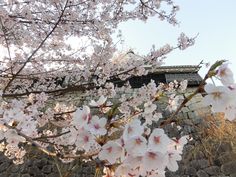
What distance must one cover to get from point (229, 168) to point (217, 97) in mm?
5437

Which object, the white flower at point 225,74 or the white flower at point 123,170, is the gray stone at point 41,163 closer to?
the white flower at point 123,170

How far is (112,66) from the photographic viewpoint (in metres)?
4.62

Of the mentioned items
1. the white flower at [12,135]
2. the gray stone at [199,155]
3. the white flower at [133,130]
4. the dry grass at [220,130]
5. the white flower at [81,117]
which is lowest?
the white flower at [133,130]

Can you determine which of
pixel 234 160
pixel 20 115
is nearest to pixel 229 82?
pixel 20 115

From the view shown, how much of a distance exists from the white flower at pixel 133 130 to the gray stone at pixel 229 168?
551 cm

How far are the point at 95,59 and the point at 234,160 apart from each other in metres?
3.25

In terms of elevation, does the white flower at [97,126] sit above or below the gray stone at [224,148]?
below

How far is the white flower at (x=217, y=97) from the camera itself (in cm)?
117

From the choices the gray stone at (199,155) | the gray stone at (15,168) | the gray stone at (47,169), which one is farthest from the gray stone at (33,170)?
the gray stone at (199,155)

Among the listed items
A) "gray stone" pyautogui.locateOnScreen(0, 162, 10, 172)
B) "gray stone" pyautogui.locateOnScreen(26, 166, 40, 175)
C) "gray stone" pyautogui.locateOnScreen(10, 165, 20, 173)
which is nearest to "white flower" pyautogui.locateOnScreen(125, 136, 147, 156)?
"gray stone" pyautogui.locateOnScreen(26, 166, 40, 175)

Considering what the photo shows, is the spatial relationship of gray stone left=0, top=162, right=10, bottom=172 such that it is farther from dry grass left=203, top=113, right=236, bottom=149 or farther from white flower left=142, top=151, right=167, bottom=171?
white flower left=142, top=151, right=167, bottom=171

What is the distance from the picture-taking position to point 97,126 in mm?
1208

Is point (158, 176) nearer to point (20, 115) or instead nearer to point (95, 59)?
point (20, 115)

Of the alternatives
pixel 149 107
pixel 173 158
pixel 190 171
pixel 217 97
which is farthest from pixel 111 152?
pixel 190 171
